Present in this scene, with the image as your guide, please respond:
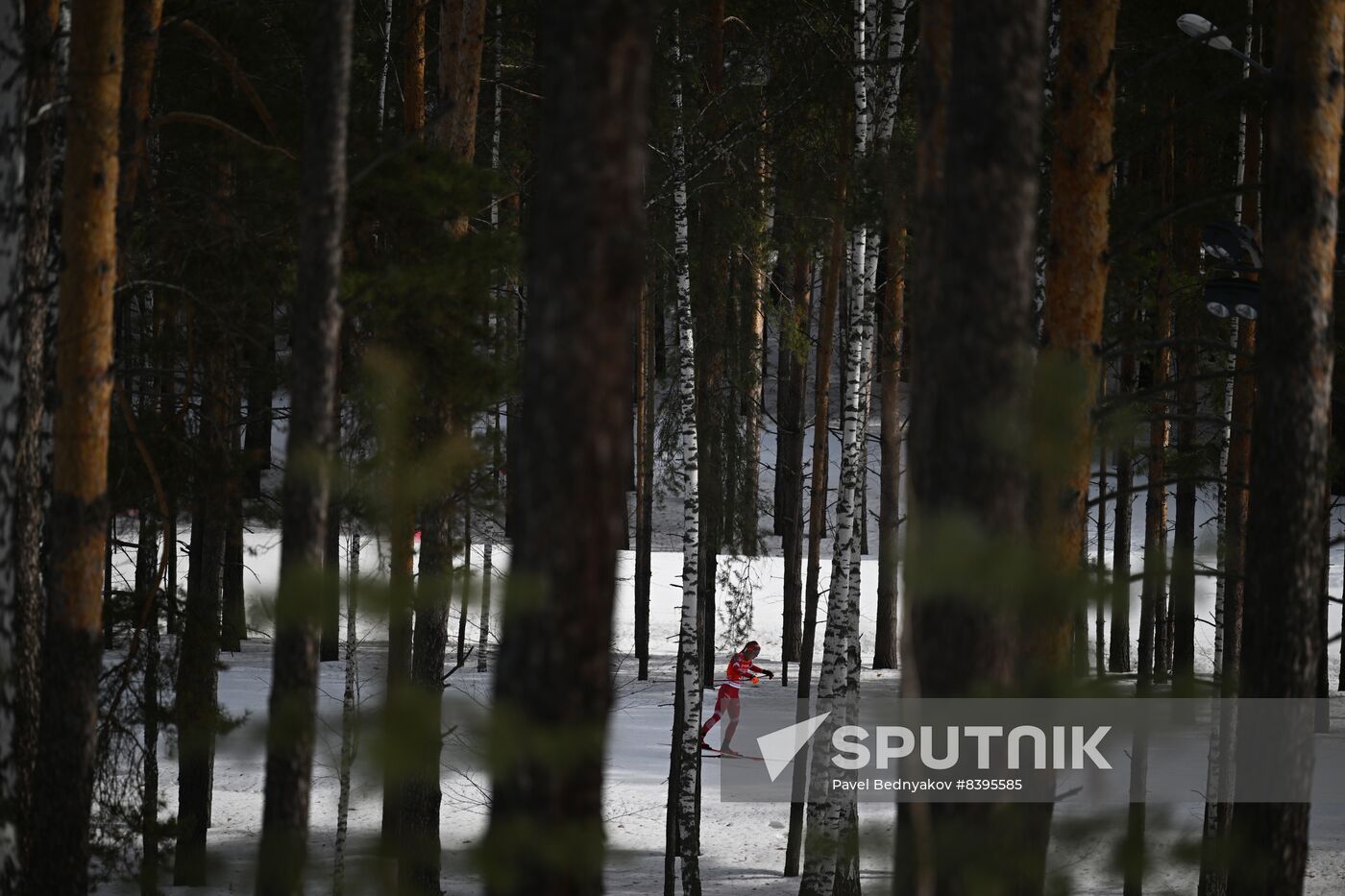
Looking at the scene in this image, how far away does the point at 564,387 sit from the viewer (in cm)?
345

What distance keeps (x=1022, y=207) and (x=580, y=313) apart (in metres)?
1.54

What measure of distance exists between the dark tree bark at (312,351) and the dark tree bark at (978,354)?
7.51ft

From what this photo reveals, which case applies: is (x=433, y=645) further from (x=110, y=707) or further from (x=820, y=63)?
(x=820, y=63)

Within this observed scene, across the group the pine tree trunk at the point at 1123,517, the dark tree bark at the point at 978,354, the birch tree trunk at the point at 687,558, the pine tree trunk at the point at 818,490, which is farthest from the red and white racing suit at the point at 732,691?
the dark tree bark at the point at 978,354

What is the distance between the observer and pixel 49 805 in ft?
21.6

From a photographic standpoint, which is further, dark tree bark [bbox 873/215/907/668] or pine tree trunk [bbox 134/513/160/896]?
dark tree bark [bbox 873/215/907/668]

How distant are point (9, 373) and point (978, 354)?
4535 mm

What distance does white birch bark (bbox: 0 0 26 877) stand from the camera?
6.18 metres

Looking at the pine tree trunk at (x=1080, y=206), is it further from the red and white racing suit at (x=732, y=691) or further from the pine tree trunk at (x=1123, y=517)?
the red and white racing suit at (x=732, y=691)

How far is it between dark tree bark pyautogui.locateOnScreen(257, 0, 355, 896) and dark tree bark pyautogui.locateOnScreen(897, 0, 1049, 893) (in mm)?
2288

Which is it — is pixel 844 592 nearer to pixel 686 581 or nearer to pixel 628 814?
pixel 686 581

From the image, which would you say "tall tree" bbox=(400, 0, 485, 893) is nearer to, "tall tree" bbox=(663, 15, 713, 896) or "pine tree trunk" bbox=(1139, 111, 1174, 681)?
"tall tree" bbox=(663, 15, 713, 896)

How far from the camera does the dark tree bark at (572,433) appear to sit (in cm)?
344

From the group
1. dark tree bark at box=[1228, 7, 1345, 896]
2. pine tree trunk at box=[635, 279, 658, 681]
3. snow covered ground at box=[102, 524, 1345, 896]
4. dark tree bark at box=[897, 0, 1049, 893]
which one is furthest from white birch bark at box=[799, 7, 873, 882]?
pine tree trunk at box=[635, 279, 658, 681]
